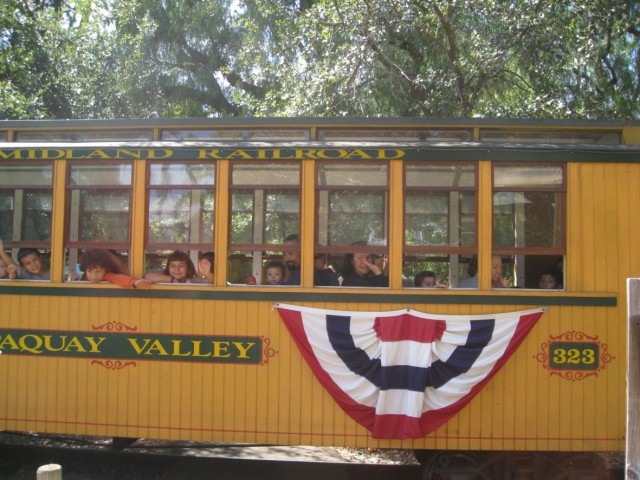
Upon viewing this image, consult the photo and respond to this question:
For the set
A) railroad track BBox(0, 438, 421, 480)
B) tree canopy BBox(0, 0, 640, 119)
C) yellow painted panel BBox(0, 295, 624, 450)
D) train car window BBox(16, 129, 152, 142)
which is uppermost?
tree canopy BBox(0, 0, 640, 119)

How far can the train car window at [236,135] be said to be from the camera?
17.8ft

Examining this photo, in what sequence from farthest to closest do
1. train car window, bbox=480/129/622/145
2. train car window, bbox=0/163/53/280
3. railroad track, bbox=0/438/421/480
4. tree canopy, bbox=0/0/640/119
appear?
tree canopy, bbox=0/0/640/119 → railroad track, bbox=0/438/421/480 → train car window, bbox=0/163/53/280 → train car window, bbox=480/129/622/145

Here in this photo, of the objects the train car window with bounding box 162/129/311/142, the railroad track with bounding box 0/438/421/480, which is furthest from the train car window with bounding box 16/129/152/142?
the railroad track with bounding box 0/438/421/480

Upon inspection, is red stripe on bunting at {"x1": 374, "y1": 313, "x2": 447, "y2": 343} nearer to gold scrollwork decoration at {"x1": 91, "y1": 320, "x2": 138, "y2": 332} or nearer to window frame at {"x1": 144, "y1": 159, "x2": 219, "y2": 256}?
window frame at {"x1": 144, "y1": 159, "x2": 219, "y2": 256}

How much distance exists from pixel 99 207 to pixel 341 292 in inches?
83.4

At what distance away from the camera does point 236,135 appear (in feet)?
18.0

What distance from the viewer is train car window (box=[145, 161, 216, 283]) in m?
5.29

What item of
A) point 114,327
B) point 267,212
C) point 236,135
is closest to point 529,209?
point 267,212

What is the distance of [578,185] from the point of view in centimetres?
509

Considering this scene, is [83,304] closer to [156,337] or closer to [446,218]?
[156,337]

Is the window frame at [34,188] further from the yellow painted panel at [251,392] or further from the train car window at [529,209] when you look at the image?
the train car window at [529,209]

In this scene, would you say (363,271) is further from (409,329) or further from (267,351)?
(267,351)

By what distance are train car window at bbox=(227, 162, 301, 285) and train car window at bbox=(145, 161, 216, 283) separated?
0.21m

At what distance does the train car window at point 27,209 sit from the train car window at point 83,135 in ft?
1.07
